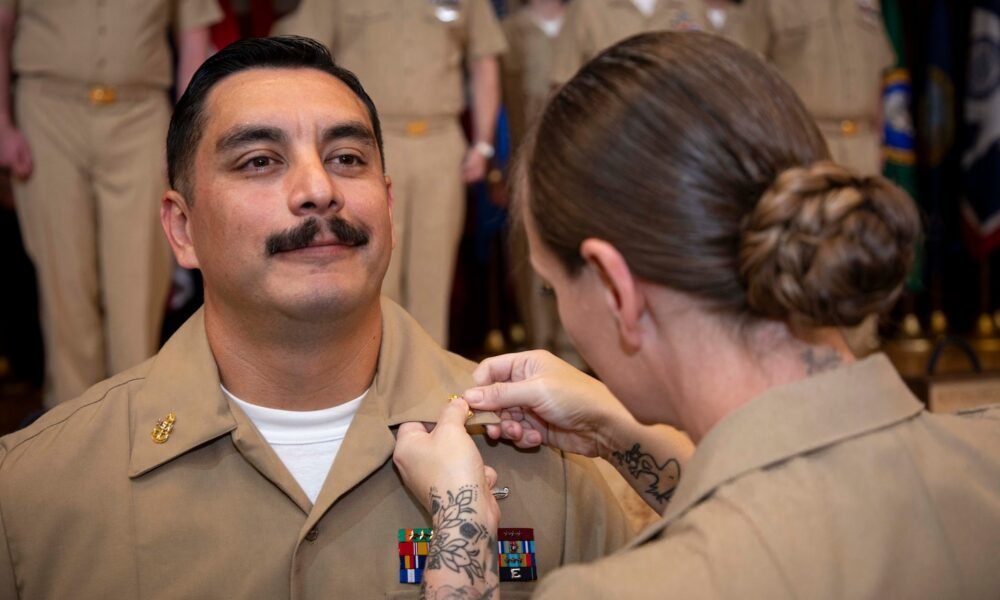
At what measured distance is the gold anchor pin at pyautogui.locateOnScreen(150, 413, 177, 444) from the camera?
62.4 inches

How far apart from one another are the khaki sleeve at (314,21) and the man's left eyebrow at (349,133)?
2536 mm

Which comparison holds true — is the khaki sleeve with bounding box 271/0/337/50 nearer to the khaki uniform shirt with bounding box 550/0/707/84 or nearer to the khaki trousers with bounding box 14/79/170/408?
the khaki trousers with bounding box 14/79/170/408

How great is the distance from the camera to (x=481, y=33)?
4.42 meters

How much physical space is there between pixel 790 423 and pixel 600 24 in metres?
3.88

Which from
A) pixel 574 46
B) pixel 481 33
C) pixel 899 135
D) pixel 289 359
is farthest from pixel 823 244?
pixel 899 135

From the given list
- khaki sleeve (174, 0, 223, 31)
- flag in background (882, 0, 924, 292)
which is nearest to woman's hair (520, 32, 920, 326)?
khaki sleeve (174, 0, 223, 31)

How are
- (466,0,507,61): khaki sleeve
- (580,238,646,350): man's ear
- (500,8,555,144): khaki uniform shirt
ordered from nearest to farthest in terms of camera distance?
(580,238,646,350): man's ear
(466,0,507,61): khaki sleeve
(500,8,555,144): khaki uniform shirt

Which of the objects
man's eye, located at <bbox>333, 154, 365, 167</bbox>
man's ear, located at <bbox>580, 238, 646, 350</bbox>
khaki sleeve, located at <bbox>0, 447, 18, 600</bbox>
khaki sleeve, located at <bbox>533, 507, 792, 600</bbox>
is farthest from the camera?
man's eye, located at <bbox>333, 154, 365, 167</bbox>

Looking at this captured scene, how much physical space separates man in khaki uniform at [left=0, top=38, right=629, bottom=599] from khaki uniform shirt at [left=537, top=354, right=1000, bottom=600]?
0.59 metres

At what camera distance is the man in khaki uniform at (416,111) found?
4.19m

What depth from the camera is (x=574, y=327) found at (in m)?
1.29

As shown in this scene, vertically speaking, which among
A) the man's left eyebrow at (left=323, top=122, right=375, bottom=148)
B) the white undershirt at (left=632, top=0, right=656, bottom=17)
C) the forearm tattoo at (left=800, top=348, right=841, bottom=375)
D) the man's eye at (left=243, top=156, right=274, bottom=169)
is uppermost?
the white undershirt at (left=632, top=0, right=656, bottom=17)

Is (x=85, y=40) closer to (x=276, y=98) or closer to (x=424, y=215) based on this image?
(x=424, y=215)

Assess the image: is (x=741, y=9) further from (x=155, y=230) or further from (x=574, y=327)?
(x=574, y=327)
